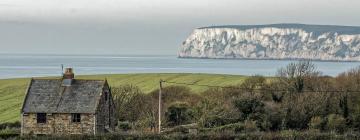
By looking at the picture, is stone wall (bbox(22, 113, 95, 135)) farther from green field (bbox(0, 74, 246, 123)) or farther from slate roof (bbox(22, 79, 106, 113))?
green field (bbox(0, 74, 246, 123))

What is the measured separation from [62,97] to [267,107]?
22.3 meters

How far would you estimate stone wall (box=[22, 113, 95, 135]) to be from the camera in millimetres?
45344

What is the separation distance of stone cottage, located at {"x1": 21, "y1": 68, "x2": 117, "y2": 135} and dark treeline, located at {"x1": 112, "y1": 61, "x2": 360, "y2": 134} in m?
8.67

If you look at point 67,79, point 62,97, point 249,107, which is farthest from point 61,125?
point 249,107

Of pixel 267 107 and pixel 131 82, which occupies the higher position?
pixel 267 107

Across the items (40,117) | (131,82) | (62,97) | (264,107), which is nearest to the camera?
(40,117)

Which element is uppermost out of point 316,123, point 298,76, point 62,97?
point 298,76

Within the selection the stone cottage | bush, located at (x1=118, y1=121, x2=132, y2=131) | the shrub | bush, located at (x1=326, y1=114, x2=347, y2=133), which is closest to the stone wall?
the stone cottage

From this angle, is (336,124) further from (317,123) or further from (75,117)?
(75,117)

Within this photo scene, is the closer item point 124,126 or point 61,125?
point 61,125

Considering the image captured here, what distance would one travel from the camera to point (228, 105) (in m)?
60.8

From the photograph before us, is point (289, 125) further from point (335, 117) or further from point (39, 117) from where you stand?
point (39, 117)

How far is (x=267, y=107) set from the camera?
2363 inches

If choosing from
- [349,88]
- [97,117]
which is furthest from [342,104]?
[97,117]
